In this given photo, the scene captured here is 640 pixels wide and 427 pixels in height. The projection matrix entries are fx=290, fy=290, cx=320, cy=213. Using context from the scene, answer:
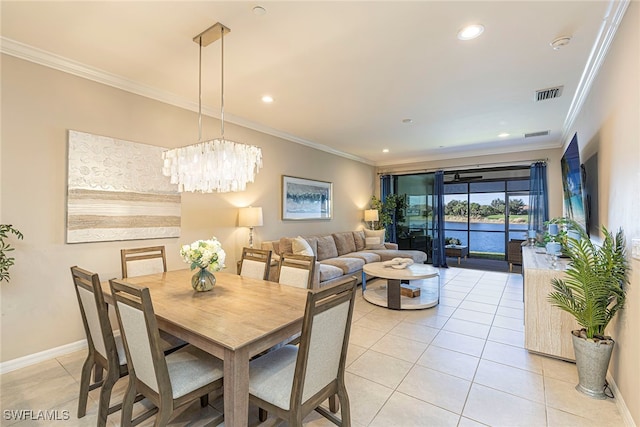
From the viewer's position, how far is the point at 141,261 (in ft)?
9.49

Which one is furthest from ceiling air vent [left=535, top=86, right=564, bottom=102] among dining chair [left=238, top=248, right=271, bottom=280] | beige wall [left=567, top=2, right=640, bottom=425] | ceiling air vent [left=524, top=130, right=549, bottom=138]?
dining chair [left=238, top=248, right=271, bottom=280]

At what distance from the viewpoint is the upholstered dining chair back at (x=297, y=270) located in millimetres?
2568

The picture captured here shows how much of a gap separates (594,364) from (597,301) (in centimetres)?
47

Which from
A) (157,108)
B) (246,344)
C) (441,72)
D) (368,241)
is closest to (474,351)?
(246,344)

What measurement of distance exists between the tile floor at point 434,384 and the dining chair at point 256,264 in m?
1.11

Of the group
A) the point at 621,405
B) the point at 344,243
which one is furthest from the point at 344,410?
the point at 344,243

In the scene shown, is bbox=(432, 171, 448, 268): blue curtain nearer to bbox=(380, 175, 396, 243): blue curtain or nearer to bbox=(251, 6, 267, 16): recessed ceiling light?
bbox=(380, 175, 396, 243): blue curtain

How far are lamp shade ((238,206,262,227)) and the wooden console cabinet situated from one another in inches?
130

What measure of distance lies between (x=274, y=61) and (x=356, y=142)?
3329mm

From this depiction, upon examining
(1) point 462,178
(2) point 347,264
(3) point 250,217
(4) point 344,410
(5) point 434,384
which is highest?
(1) point 462,178

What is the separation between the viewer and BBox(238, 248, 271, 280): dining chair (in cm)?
286

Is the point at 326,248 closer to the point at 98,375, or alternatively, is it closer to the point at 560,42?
the point at 98,375

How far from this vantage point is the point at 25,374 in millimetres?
2449

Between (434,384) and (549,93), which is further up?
(549,93)
